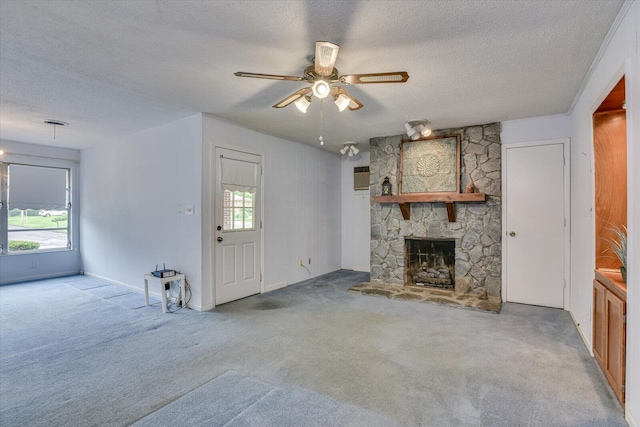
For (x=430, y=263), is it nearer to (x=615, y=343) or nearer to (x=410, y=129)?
(x=410, y=129)

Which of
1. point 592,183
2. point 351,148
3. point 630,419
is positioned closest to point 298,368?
point 630,419

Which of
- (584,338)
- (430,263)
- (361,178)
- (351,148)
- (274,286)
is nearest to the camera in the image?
(584,338)

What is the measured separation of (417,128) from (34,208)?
6.93 metres

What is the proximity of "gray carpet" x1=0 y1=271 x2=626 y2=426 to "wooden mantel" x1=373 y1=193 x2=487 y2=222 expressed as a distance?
1.48 meters

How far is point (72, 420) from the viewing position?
1.95 metres

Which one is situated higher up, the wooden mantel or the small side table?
the wooden mantel

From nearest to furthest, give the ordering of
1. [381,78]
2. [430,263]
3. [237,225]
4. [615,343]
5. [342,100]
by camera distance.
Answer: [615,343]
[381,78]
[342,100]
[237,225]
[430,263]

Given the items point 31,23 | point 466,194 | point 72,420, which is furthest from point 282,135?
point 72,420

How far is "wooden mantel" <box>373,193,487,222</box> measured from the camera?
4.42m

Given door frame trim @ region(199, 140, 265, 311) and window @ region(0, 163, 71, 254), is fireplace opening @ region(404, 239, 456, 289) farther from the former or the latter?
window @ region(0, 163, 71, 254)

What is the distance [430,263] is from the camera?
5.23m

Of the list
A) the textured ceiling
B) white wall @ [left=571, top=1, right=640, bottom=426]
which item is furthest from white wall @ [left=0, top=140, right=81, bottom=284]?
white wall @ [left=571, top=1, right=640, bottom=426]

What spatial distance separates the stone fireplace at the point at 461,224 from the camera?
448 centimetres

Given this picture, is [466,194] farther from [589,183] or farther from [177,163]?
[177,163]
